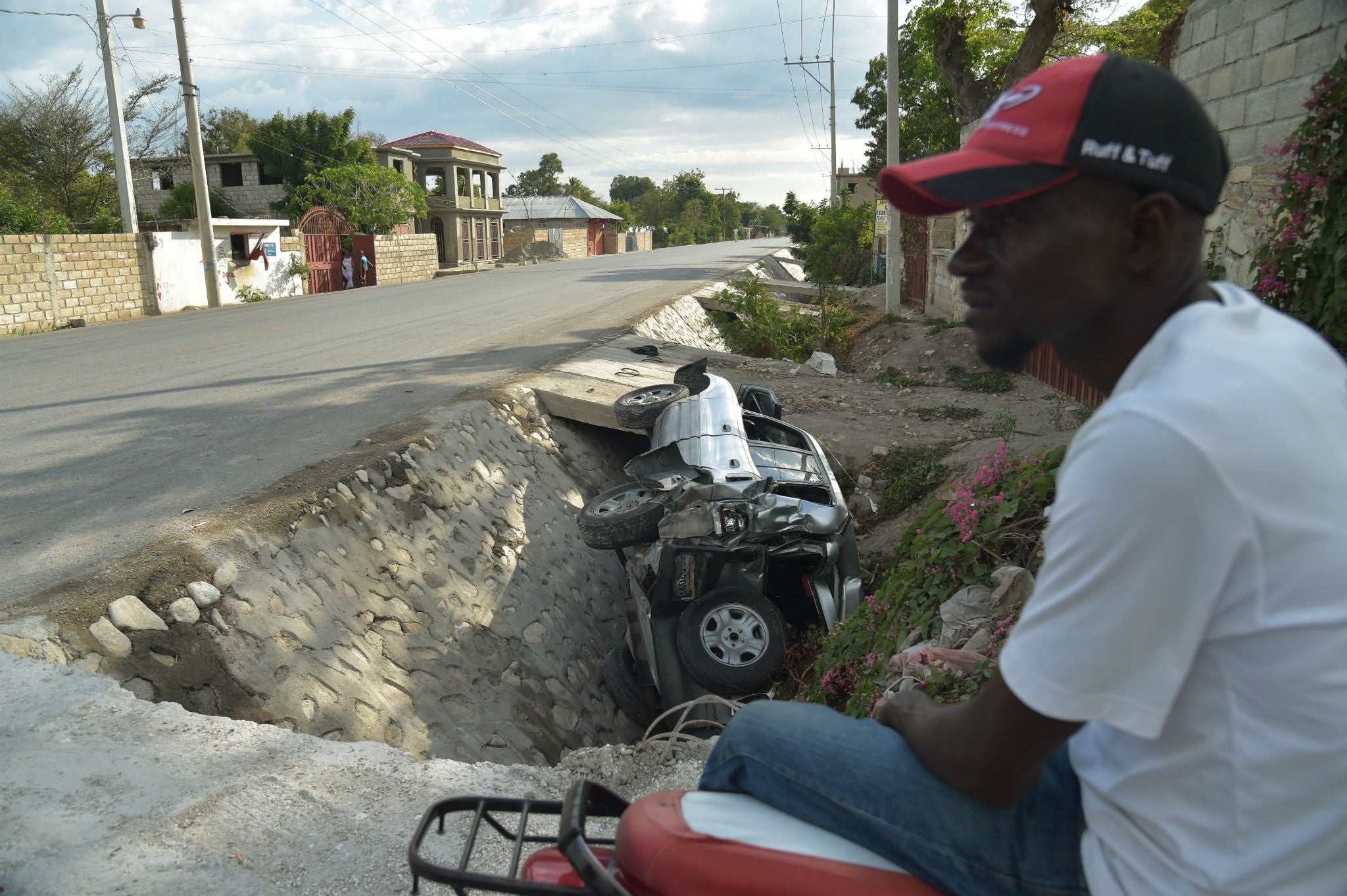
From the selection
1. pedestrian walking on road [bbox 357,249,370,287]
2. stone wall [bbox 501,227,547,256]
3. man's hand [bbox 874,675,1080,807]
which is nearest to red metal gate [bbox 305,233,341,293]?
pedestrian walking on road [bbox 357,249,370,287]

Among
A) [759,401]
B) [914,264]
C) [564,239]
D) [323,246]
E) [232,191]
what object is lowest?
[759,401]

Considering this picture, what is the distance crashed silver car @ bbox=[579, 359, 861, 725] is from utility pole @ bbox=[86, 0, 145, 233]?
20.0 m

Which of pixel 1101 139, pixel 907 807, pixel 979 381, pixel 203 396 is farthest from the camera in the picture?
pixel 979 381

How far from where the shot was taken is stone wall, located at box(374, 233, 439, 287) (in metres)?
31.5

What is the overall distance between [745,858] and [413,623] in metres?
4.25

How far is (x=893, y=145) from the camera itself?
1881 cm

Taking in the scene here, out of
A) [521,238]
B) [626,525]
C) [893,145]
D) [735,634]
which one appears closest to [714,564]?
[735,634]

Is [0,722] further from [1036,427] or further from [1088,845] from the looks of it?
[1036,427]

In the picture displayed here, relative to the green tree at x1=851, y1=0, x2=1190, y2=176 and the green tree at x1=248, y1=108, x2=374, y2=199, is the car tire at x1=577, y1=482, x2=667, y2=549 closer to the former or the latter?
the green tree at x1=851, y1=0, x2=1190, y2=176

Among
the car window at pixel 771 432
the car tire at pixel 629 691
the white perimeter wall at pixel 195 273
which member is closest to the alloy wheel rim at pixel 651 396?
the car window at pixel 771 432

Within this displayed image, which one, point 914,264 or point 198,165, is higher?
point 198,165

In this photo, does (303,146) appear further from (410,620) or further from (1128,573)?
(1128,573)

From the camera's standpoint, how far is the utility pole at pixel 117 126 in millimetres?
20828

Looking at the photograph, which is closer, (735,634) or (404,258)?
(735,634)
